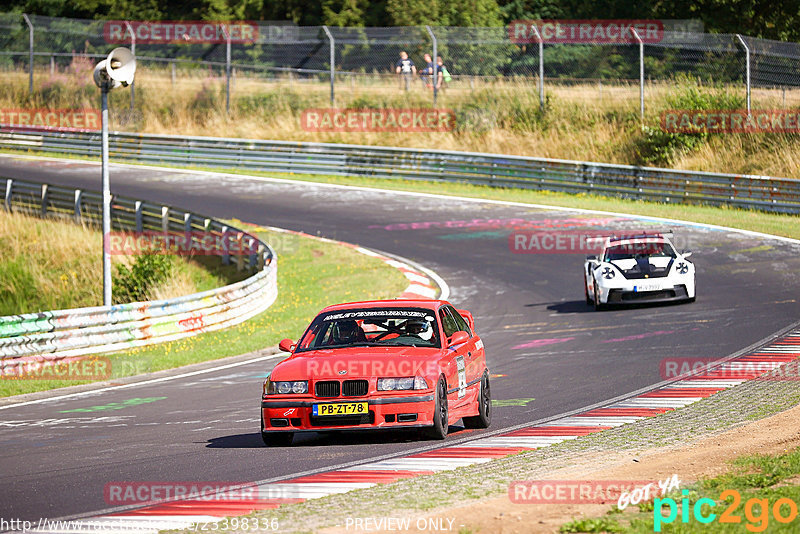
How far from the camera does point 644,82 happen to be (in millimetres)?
35594

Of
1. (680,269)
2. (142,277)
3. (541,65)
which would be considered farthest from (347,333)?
(541,65)

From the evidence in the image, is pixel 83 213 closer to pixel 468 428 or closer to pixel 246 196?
pixel 246 196

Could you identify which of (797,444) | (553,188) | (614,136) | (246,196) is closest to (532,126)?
(614,136)

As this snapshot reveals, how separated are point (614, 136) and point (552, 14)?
18972 mm

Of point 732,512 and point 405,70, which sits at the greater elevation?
point 405,70

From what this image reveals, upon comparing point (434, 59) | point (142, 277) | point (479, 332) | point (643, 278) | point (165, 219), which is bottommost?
point (142, 277)

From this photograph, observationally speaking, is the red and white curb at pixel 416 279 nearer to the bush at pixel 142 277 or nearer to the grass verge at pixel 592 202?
the bush at pixel 142 277

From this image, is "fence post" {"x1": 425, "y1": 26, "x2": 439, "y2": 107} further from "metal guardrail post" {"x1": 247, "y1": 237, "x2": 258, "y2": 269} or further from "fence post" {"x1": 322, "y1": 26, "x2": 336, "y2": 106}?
"metal guardrail post" {"x1": 247, "y1": 237, "x2": 258, "y2": 269}

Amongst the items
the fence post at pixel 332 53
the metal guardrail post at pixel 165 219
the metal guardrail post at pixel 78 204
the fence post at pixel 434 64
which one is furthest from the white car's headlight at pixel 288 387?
the fence post at pixel 332 53

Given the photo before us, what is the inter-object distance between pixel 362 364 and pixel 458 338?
1.23 meters

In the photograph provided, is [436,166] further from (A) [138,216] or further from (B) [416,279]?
(B) [416,279]

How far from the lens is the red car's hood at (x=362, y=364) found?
962 cm

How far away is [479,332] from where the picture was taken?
18109mm

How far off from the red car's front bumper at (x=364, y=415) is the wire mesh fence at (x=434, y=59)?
25.1 meters
